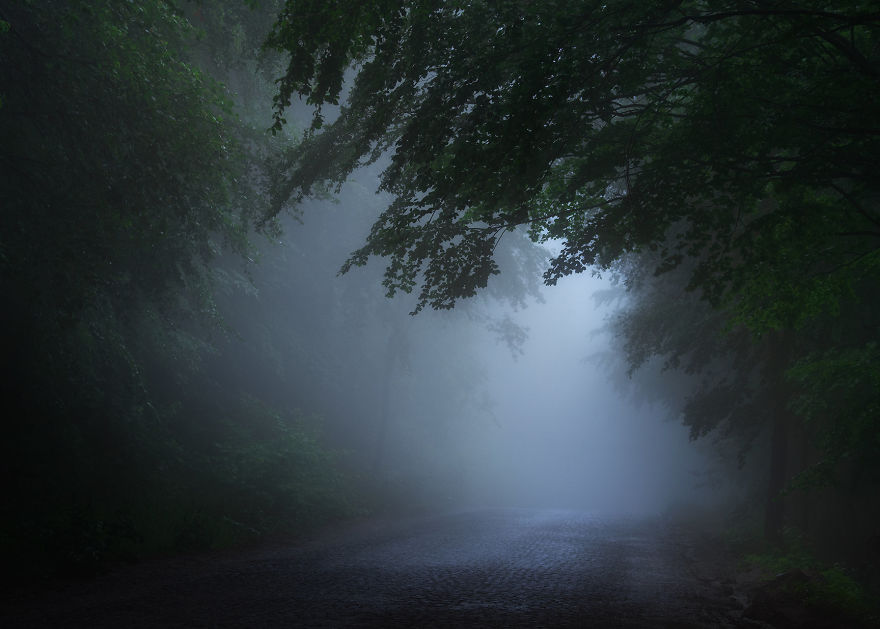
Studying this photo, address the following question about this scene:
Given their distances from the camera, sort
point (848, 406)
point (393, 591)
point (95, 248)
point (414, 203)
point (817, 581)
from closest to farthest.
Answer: point (414, 203), point (393, 591), point (817, 581), point (848, 406), point (95, 248)

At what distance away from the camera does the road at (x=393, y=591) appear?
538cm

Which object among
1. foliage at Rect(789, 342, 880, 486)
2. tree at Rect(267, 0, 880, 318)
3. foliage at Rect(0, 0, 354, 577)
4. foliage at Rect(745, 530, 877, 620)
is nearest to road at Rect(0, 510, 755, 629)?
foliage at Rect(745, 530, 877, 620)

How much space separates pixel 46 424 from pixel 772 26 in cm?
1083

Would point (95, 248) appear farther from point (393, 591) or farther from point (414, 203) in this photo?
point (393, 591)

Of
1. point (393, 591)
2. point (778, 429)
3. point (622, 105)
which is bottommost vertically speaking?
point (393, 591)

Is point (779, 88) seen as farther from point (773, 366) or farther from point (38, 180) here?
point (38, 180)

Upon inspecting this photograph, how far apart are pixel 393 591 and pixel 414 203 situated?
433 cm

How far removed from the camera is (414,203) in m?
6.47

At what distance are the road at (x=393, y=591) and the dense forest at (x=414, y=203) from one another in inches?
43.5

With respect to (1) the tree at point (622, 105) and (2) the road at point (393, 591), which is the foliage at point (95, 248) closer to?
(2) the road at point (393, 591)

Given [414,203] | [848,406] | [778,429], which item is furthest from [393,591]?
[778,429]

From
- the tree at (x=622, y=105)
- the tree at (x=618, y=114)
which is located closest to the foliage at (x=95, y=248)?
the tree at (x=618, y=114)

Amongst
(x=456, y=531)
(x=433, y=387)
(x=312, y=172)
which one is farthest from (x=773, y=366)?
(x=433, y=387)

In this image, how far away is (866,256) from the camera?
6844mm
